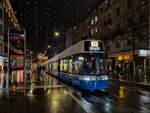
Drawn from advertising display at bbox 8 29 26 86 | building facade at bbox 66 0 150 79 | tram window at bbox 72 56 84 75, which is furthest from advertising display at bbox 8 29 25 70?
building facade at bbox 66 0 150 79

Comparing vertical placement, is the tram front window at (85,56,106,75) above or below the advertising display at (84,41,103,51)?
below

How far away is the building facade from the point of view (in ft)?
89.9

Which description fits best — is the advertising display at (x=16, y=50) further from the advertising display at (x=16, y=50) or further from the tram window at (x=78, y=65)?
the tram window at (x=78, y=65)

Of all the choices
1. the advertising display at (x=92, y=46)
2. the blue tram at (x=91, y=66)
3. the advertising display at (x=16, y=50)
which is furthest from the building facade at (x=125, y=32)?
the advertising display at (x=16, y=50)

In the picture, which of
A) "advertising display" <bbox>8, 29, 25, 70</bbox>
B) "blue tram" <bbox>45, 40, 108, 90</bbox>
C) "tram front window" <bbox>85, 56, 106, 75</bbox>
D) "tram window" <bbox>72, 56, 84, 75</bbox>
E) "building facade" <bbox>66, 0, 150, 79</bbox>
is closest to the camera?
"advertising display" <bbox>8, 29, 25, 70</bbox>

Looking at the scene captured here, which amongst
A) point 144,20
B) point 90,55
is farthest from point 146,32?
point 90,55

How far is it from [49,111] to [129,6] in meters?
27.8

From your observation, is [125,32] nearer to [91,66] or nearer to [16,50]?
[91,66]

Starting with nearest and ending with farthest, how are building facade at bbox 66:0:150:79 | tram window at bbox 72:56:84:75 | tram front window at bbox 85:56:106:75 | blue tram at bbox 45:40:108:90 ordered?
1. blue tram at bbox 45:40:108:90
2. tram front window at bbox 85:56:106:75
3. tram window at bbox 72:56:84:75
4. building facade at bbox 66:0:150:79

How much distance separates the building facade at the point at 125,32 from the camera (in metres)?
27.4

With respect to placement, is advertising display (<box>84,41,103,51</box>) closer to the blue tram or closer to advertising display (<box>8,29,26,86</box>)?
the blue tram

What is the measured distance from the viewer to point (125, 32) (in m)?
32.3

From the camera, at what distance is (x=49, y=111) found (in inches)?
288

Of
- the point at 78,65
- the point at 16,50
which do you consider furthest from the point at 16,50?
the point at 78,65
